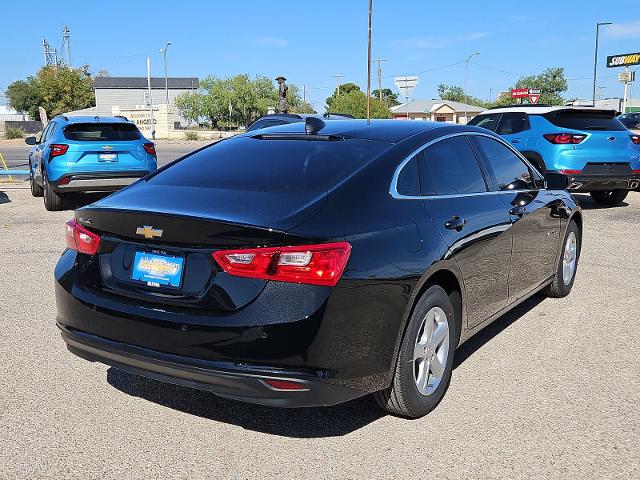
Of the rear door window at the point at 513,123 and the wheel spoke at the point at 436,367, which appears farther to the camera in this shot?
the rear door window at the point at 513,123

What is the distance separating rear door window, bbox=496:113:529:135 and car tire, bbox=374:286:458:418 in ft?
28.5

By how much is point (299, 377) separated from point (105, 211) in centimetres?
135

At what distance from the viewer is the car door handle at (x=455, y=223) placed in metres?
3.91

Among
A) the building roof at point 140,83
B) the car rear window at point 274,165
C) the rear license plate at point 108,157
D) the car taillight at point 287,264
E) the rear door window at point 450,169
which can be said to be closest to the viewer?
the car taillight at point 287,264

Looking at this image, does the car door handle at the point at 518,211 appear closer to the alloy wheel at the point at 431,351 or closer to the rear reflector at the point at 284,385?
the alloy wheel at the point at 431,351

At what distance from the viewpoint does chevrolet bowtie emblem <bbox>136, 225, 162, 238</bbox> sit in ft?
10.6

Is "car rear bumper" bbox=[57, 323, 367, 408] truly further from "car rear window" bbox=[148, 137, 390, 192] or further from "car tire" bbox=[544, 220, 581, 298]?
"car tire" bbox=[544, 220, 581, 298]

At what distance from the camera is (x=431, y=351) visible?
12.4 ft

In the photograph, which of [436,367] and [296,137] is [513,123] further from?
[436,367]

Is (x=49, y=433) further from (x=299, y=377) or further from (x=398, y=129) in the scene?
(x=398, y=129)

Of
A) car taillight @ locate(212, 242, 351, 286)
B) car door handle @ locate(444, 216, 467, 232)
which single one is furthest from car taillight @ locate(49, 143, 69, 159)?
car taillight @ locate(212, 242, 351, 286)

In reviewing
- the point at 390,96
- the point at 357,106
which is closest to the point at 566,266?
the point at 357,106

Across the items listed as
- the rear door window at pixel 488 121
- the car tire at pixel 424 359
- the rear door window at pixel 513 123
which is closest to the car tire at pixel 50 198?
the rear door window at pixel 488 121

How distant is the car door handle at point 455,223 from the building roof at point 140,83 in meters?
131
